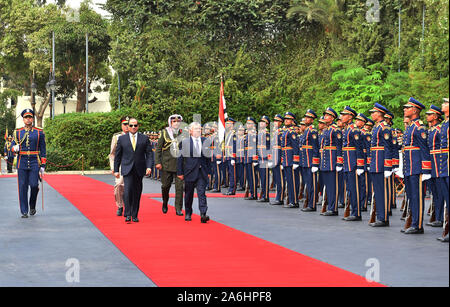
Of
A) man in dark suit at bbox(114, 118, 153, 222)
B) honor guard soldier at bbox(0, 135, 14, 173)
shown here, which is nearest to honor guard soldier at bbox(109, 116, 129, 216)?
man in dark suit at bbox(114, 118, 153, 222)

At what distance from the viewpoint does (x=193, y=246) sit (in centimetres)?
1090

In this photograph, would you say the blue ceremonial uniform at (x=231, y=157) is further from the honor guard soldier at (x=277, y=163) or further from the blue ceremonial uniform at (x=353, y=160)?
the blue ceremonial uniform at (x=353, y=160)

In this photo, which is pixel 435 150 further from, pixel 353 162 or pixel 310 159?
pixel 310 159

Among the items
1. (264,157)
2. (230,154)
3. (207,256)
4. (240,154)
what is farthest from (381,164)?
(230,154)

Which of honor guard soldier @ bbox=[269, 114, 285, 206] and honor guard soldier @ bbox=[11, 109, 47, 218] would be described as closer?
honor guard soldier @ bbox=[11, 109, 47, 218]

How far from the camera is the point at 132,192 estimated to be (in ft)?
46.9

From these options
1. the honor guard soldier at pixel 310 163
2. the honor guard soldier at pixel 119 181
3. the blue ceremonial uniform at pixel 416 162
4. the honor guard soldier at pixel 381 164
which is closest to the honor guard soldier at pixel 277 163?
the honor guard soldier at pixel 310 163

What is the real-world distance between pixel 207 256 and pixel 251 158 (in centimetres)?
1037

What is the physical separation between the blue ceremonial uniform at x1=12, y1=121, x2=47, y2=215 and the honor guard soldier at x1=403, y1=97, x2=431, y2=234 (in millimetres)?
7265

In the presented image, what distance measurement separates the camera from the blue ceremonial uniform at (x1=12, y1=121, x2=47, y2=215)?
1520cm

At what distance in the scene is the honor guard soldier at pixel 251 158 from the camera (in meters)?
19.9

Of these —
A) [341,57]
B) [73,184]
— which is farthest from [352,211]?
[341,57]

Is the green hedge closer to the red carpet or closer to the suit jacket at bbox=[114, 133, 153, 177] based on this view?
the red carpet

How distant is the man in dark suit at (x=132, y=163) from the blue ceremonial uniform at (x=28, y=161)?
5.97ft
